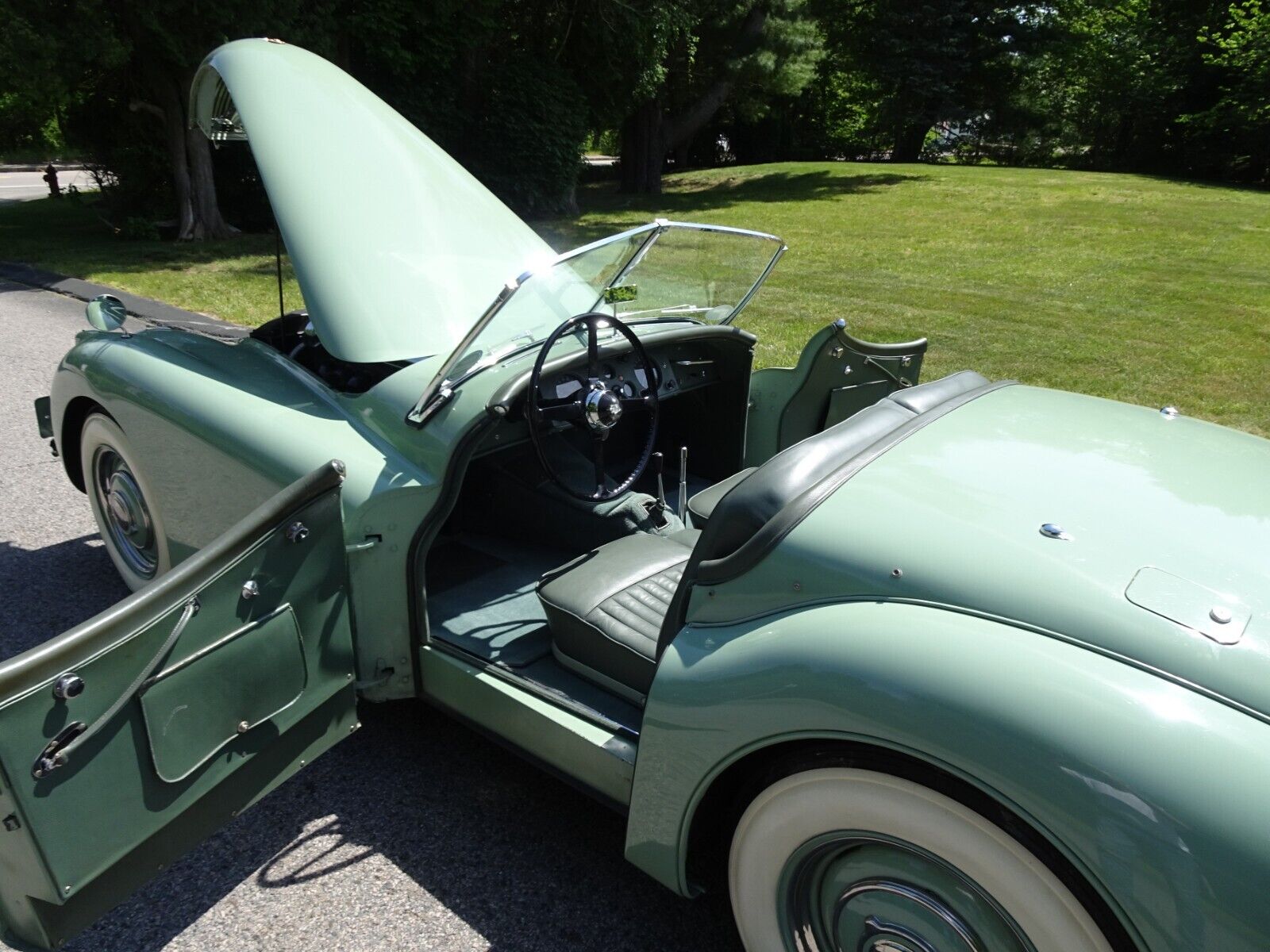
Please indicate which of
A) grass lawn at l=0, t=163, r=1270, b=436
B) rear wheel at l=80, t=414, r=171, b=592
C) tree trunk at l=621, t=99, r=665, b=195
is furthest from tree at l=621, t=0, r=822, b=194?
rear wheel at l=80, t=414, r=171, b=592

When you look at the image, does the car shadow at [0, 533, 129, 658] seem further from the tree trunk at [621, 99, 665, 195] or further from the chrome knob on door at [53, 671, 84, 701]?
the tree trunk at [621, 99, 665, 195]

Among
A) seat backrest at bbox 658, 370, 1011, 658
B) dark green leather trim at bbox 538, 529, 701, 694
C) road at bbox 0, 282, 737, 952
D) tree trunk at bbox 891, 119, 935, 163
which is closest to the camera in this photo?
seat backrest at bbox 658, 370, 1011, 658

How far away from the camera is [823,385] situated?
3.57m

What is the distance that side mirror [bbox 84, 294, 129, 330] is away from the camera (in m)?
3.52

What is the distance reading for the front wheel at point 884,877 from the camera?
4.75ft

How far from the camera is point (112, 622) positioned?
1677 millimetres

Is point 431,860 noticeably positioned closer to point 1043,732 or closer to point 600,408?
point 600,408

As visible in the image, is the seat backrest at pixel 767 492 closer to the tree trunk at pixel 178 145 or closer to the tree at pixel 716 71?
the tree trunk at pixel 178 145

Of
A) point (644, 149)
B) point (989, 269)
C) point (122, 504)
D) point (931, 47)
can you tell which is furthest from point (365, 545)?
point (931, 47)

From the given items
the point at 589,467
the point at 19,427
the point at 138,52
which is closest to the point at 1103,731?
the point at 589,467

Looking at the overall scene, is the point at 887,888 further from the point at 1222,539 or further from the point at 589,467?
the point at 589,467

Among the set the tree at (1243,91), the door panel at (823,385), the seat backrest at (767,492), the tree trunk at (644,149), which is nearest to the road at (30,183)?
the tree trunk at (644,149)

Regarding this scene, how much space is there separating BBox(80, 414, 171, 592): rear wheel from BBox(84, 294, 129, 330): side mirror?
40 cm

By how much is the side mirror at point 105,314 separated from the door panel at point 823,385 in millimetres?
2620
